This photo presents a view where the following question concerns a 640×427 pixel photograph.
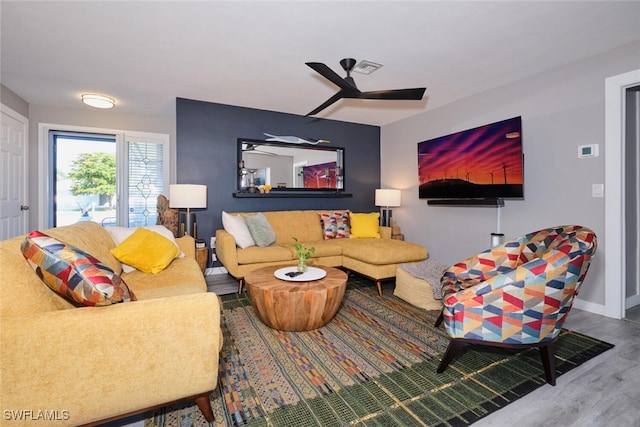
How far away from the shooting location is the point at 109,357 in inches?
46.1

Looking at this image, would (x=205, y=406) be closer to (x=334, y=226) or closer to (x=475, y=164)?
(x=334, y=226)

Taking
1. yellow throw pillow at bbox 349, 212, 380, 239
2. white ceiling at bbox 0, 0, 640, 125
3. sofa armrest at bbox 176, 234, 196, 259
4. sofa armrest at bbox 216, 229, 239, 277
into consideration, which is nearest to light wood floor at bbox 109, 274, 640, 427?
sofa armrest at bbox 176, 234, 196, 259

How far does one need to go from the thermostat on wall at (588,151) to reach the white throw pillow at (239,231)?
3540mm

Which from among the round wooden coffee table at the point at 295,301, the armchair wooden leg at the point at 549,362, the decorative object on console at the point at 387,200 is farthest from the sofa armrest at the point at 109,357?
the decorative object on console at the point at 387,200

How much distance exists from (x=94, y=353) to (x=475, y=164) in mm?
3887

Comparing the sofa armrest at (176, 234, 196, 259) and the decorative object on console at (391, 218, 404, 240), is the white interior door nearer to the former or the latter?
the sofa armrest at (176, 234, 196, 259)

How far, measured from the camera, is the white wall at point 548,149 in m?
2.81

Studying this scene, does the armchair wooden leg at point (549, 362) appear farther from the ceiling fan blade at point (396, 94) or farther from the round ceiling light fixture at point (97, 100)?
the round ceiling light fixture at point (97, 100)

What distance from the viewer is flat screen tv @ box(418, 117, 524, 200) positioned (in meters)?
3.28

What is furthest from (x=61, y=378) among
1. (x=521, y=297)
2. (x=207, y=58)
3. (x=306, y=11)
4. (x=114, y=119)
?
(x=114, y=119)

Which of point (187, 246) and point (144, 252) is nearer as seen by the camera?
point (144, 252)

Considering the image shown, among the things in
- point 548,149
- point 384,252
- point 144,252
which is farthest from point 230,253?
point 548,149

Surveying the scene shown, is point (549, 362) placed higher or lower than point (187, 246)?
lower

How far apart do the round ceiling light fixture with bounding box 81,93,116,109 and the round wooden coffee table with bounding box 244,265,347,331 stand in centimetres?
331
